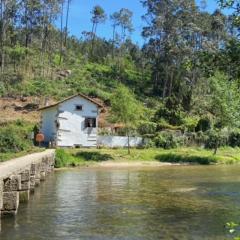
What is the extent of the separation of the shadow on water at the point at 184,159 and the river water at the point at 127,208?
13134 mm

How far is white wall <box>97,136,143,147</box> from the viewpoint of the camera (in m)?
56.5

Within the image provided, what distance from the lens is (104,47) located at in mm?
129250

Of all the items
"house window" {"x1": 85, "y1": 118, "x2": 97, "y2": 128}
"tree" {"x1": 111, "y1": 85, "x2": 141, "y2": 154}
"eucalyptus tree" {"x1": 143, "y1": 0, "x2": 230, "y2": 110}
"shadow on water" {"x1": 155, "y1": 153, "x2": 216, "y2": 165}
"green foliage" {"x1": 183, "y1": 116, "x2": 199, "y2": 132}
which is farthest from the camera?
"eucalyptus tree" {"x1": 143, "y1": 0, "x2": 230, "y2": 110}

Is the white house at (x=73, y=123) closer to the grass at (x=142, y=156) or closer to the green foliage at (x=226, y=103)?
the grass at (x=142, y=156)

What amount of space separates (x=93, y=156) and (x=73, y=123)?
7.46m

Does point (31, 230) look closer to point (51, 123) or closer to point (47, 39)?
point (51, 123)

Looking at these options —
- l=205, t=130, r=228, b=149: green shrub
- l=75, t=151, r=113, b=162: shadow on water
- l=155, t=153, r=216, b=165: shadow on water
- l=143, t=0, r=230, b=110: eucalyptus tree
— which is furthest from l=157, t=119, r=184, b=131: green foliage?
l=143, t=0, r=230, b=110: eucalyptus tree

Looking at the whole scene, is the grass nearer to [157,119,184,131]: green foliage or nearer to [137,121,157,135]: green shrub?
→ [137,121,157,135]: green shrub

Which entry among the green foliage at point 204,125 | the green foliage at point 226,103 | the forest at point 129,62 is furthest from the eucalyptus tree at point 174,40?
the green foliage at point 226,103

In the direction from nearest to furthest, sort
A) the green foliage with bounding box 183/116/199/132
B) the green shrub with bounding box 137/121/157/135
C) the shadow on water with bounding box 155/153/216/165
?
the shadow on water with bounding box 155/153/216/165, the green shrub with bounding box 137/121/157/135, the green foliage with bounding box 183/116/199/132

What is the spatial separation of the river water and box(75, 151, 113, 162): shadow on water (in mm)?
10019

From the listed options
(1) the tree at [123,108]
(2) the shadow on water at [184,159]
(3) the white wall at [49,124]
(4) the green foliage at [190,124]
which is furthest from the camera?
(4) the green foliage at [190,124]

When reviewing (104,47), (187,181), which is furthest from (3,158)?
(104,47)

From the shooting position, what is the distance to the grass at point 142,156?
4702cm
